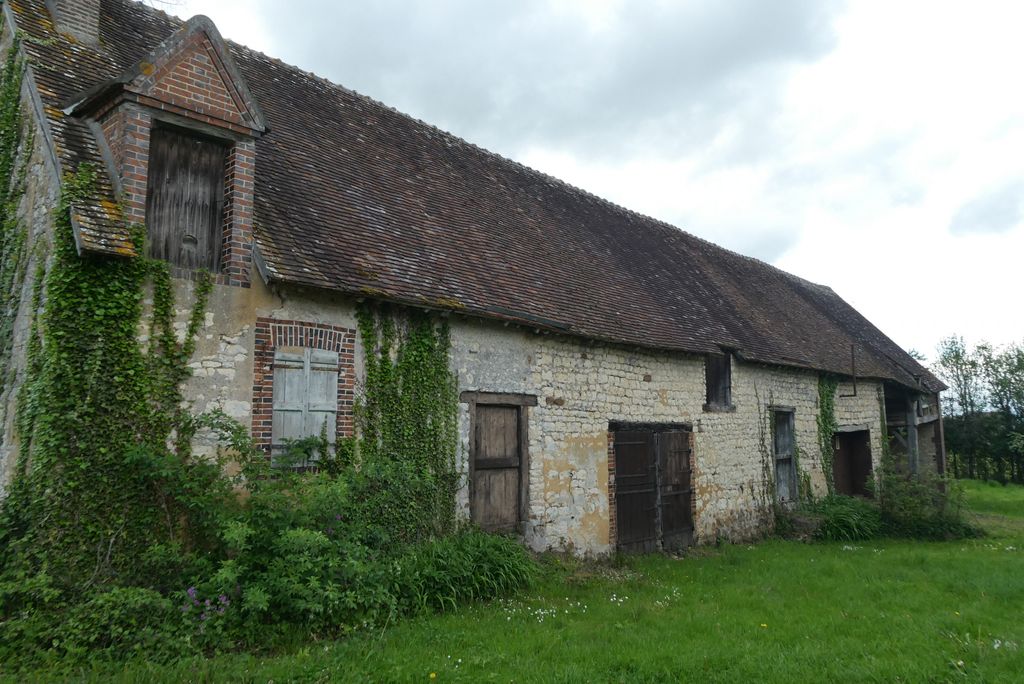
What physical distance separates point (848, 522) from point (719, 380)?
372cm

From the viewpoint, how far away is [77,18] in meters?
8.77

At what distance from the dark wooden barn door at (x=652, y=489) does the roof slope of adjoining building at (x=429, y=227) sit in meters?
1.63

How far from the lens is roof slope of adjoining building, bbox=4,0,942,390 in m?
8.07

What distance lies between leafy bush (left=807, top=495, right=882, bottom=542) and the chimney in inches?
569

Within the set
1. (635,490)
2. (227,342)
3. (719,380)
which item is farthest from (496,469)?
(719,380)

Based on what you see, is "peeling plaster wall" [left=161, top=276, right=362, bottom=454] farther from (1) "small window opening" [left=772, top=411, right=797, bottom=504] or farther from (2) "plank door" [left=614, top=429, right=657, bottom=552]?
(1) "small window opening" [left=772, top=411, right=797, bottom=504]

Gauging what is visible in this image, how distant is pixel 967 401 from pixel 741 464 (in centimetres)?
2741

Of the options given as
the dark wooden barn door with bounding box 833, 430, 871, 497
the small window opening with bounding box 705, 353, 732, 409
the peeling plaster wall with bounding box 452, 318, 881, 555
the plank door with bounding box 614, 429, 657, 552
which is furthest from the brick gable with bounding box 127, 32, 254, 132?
the dark wooden barn door with bounding box 833, 430, 871, 497

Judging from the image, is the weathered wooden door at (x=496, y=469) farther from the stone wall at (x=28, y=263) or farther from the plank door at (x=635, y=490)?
the stone wall at (x=28, y=263)

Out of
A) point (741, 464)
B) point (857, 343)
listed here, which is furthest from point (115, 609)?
point (857, 343)

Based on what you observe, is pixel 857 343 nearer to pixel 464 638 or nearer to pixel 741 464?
pixel 741 464

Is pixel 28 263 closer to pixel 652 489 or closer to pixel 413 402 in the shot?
pixel 413 402

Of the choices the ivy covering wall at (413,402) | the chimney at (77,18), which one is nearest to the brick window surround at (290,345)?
the ivy covering wall at (413,402)

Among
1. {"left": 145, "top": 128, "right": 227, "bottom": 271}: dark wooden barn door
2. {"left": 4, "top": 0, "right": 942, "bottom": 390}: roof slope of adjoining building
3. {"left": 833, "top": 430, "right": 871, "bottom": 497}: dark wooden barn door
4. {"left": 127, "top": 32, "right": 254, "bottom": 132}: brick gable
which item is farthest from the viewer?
{"left": 833, "top": 430, "right": 871, "bottom": 497}: dark wooden barn door
